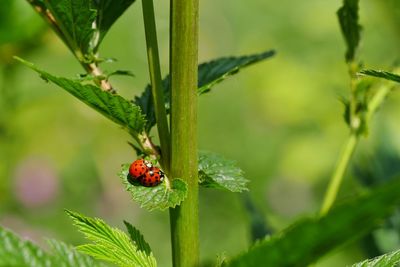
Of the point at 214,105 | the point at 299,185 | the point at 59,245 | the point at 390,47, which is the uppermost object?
the point at 59,245

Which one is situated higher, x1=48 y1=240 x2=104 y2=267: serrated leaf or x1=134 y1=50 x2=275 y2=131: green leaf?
x1=134 y1=50 x2=275 y2=131: green leaf

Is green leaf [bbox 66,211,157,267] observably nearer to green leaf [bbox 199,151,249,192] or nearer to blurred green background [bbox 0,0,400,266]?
green leaf [bbox 199,151,249,192]

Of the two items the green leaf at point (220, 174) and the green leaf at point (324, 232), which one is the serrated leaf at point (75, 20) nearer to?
the green leaf at point (220, 174)

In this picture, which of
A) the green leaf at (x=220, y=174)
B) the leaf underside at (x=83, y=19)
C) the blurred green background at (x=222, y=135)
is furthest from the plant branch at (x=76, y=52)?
the blurred green background at (x=222, y=135)

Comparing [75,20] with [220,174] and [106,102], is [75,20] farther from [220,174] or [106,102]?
[220,174]

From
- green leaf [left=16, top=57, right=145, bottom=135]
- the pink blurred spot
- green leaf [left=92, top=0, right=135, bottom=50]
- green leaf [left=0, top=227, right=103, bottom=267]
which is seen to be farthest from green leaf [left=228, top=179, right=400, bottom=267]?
the pink blurred spot

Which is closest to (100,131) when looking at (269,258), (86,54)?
(86,54)

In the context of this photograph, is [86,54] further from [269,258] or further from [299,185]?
[299,185]
